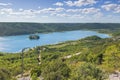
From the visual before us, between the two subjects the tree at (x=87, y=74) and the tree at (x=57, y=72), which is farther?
the tree at (x=57, y=72)

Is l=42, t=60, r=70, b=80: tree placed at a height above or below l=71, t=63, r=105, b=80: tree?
below

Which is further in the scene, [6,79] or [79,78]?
[79,78]

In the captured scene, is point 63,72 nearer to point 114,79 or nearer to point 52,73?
point 52,73

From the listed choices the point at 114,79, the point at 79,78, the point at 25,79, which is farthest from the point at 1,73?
the point at 114,79

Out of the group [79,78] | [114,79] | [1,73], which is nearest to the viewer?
[1,73]

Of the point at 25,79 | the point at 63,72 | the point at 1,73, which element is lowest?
the point at 25,79

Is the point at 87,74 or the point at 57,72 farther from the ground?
the point at 87,74

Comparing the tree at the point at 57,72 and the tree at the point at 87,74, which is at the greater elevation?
the tree at the point at 87,74

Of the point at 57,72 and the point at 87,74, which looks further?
the point at 57,72

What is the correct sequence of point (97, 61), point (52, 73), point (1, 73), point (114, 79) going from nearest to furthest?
1. point (1, 73)
2. point (52, 73)
3. point (114, 79)
4. point (97, 61)

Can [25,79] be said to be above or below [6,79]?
below

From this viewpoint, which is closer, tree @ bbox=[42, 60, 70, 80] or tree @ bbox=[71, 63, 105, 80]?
tree @ bbox=[71, 63, 105, 80]
